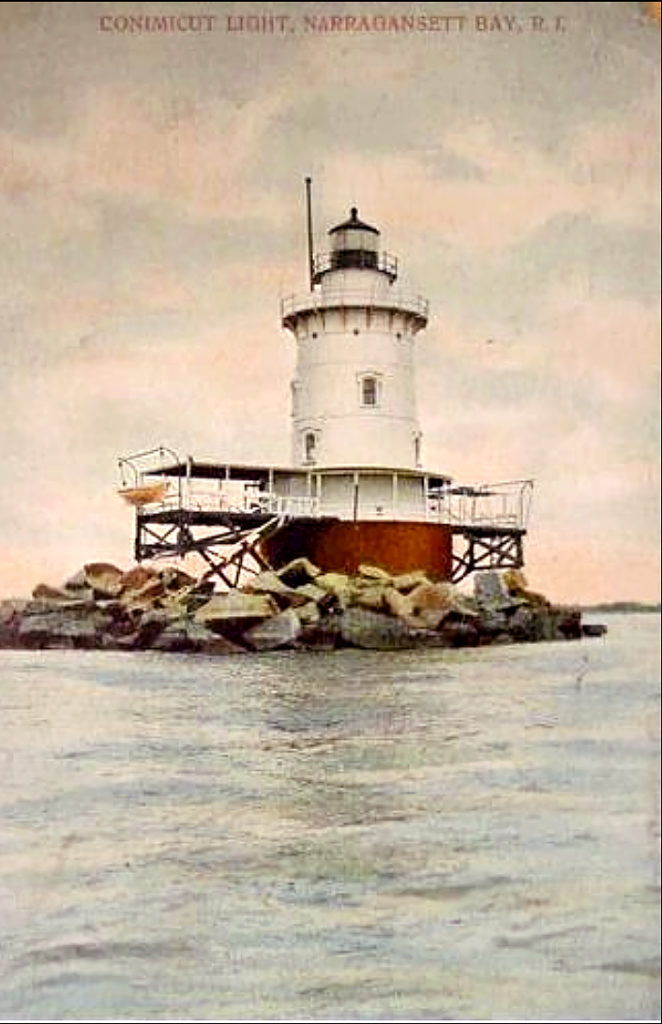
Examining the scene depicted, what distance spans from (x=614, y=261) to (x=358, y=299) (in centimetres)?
34


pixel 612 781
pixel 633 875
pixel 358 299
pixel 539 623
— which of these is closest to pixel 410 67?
pixel 358 299

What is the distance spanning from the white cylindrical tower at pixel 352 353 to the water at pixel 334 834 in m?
0.27

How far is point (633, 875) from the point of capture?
6.55 feet

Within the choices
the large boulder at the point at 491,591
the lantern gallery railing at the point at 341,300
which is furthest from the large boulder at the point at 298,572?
the lantern gallery railing at the point at 341,300

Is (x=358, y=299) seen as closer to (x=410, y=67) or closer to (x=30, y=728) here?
(x=410, y=67)

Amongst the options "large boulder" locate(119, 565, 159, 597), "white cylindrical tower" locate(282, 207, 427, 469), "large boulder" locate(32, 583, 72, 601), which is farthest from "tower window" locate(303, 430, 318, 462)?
"large boulder" locate(32, 583, 72, 601)

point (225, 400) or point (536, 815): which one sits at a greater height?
point (225, 400)

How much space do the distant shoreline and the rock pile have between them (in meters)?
0.03

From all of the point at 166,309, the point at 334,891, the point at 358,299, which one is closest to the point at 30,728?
the point at 334,891

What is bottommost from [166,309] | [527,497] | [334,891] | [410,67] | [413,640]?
[334,891]

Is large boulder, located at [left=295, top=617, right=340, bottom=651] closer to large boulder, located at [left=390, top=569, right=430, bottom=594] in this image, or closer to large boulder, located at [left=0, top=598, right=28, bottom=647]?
large boulder, located at [left=390, top=569, right=430, bottom=594]

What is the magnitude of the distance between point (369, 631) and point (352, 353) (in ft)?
1.18

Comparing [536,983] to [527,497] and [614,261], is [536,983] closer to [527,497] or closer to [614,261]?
[527,497]

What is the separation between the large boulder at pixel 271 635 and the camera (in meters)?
1.98
